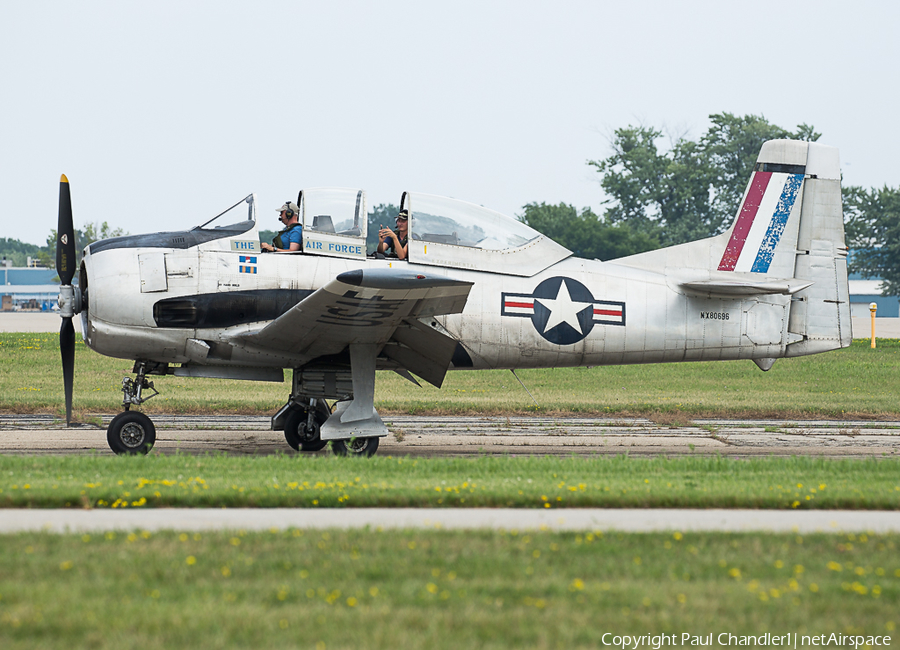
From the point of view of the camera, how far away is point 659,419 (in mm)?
17516

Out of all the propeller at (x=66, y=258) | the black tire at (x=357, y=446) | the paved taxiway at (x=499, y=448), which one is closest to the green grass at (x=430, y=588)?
the paved taxiway at (x=499, y=448)

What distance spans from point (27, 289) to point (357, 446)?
12556 cm

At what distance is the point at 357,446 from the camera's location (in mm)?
11758

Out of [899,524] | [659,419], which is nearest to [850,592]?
[899,524]

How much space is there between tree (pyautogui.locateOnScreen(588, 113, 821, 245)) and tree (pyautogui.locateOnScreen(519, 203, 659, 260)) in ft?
11.2

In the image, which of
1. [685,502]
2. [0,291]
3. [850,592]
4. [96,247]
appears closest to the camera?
[850,592]

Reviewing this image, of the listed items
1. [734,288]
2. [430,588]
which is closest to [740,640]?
[430,588]

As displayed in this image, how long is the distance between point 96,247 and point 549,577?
28.4ft

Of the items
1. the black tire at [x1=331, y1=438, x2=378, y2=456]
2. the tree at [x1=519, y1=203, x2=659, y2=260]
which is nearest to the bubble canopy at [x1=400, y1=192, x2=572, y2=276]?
the black tire at [x1=331, y1=438, x2=378, y2=456]

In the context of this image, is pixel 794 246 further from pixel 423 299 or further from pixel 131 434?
pixel 131 434

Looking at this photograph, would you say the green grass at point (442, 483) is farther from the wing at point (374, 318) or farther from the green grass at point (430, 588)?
the wing at point (374, 318)

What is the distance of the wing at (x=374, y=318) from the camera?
1003 cm

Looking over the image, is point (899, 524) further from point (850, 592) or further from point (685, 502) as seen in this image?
point (850, 592)

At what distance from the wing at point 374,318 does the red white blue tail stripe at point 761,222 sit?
5.49 m
